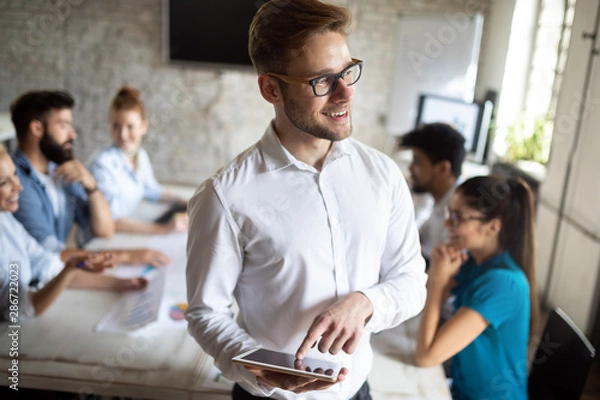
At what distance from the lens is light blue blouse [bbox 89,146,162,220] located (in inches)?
106

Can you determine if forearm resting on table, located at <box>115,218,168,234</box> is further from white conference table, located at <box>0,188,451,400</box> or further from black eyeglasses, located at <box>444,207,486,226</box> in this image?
black eyeglasses, located at <box>444,207,486,226</box>

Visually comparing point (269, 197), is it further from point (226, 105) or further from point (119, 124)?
point (226, 105)

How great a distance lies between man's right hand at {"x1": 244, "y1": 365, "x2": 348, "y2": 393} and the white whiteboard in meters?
4.11

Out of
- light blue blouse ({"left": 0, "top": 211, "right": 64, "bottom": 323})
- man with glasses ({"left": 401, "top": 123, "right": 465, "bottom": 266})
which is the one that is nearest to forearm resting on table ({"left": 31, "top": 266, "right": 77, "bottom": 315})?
light blue blouse ({"left": 0, "top": 211, "right": 64, "bottom": 323})

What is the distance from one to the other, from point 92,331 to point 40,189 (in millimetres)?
589

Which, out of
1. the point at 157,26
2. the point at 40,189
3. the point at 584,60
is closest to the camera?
the point at 40,189

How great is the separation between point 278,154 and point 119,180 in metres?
1.84

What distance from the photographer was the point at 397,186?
1229 millimetres

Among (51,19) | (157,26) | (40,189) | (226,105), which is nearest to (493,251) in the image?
(40,189)

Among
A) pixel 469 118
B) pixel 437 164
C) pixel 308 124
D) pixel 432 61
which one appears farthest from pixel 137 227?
pixel 432 61

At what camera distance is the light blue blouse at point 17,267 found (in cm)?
164

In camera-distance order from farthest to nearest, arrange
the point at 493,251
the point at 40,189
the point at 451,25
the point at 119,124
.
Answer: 1. the point at 451,25
2. the point at 119,124
3. the point at 40,189
4. the point at 493,251

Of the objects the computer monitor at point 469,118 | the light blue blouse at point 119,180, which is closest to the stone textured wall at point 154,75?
the computer monitor at point 469,118

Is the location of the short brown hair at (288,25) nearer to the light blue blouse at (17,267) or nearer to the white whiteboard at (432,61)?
the light blue blouse at (17,267)
